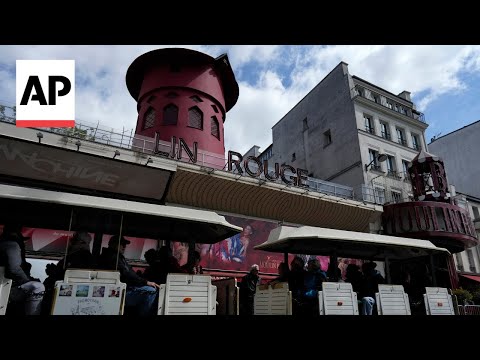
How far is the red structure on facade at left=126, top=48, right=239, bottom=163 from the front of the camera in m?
20.4

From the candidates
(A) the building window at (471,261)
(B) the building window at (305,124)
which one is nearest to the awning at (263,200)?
(A) the building window at (471,261)

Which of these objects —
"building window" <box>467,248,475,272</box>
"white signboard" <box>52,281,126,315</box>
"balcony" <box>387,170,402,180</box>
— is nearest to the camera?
"white signboard" <box>52,281,126,315</box>

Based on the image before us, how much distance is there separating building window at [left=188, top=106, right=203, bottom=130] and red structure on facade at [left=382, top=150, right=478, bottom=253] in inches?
487

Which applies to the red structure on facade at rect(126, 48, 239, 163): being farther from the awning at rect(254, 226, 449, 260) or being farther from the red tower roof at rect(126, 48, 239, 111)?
the awning at rect(254, 226, 449, 260)

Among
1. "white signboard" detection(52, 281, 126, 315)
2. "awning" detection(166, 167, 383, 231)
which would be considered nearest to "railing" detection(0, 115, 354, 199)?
"awning" detection(166, 167, 383, 231)

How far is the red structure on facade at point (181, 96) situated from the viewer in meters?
20.4

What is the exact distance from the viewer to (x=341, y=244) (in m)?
9.88

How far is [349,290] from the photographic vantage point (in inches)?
319

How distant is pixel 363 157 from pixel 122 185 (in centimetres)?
1688

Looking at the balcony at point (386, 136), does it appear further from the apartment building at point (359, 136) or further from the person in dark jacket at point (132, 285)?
the person in dark jacket at point (132, 285)

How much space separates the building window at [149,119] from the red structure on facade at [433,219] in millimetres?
14927

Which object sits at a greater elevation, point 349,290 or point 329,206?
point 329,206

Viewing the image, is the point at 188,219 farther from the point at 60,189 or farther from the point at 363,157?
the point at 363,157
